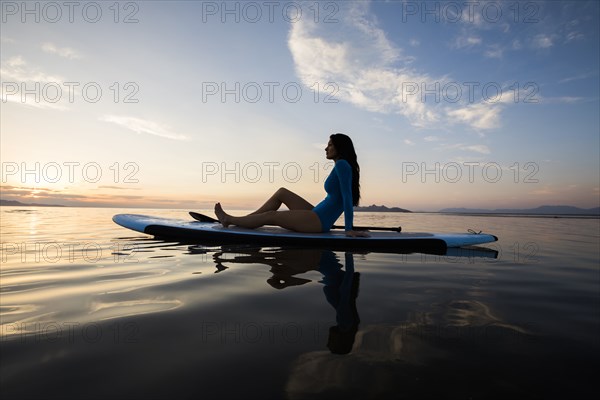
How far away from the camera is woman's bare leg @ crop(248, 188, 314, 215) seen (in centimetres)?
610

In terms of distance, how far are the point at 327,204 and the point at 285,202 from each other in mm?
905

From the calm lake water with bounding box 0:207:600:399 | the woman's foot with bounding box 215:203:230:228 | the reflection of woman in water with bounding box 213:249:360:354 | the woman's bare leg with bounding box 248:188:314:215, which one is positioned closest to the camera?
the calm lake water with bounding box 0:207:600:399

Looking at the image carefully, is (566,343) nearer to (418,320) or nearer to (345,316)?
(418,320)

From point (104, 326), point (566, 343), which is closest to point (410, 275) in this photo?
point (566, 343)

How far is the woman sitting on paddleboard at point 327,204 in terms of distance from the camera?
5410 mm

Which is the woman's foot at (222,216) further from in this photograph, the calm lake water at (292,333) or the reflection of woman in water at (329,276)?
the calm lake water at (292,333)

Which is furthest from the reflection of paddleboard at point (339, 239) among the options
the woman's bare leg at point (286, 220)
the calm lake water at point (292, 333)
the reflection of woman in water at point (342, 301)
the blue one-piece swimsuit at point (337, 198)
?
the calm lake water at point (292, 333)

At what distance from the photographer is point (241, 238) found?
5.68 m

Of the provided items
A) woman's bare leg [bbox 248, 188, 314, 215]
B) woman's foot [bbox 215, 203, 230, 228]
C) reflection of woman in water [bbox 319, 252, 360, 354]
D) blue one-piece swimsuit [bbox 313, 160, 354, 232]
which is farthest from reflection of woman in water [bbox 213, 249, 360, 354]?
woman's foot [bbox 215, 203, 230, 228]

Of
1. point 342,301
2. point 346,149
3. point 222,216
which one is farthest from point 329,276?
point 222,216

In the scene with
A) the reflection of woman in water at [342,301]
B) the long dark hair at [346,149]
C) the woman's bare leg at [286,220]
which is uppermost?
the long dark hair at [346,149]

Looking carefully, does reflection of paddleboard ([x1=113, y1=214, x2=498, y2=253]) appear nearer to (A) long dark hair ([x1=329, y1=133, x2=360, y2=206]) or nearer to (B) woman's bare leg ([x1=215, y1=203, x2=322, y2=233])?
(B) woman's bare leg ([x1=215, y1=203, x2=322, y2=233])

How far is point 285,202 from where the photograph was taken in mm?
6203

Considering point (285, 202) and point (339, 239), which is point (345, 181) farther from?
point (285, 202)
